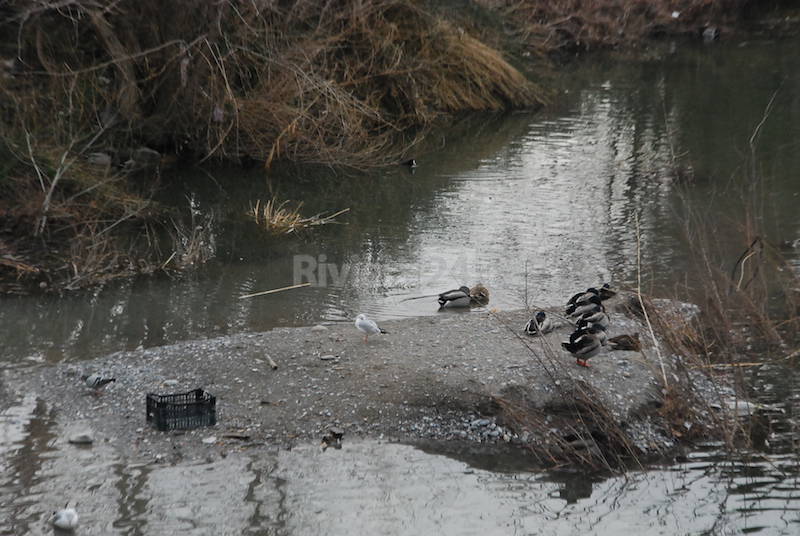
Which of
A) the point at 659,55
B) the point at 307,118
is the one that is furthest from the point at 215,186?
the point at 659,55

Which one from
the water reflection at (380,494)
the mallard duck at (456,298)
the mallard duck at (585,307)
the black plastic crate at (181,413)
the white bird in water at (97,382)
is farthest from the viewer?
the mallard duck at (456,298)

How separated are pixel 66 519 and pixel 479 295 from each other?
5548 mm

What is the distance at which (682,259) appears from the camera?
12.0 meters

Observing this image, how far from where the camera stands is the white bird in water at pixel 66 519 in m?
6.47

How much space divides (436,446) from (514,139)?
1210cm

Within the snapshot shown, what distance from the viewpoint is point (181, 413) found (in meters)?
7.83

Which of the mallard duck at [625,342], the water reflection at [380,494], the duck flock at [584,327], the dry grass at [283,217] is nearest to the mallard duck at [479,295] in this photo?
the duck flock at [584,327]

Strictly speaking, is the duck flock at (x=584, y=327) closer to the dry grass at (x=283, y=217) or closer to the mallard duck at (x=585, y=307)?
the mallard duck at (x=585, y=307)

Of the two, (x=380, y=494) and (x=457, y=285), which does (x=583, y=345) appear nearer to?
(x=380, y=494)

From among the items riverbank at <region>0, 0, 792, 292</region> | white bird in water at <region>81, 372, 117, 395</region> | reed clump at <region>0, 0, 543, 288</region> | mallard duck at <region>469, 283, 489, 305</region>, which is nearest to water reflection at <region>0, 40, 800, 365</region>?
mallard duck at <region>469, 283, 489, 305</region>

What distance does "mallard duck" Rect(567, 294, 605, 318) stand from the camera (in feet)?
30.6

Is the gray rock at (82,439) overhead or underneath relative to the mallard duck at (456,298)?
overhead

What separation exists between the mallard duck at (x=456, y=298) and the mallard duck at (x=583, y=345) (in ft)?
7.50

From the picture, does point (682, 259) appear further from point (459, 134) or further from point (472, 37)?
point (472, 37)
